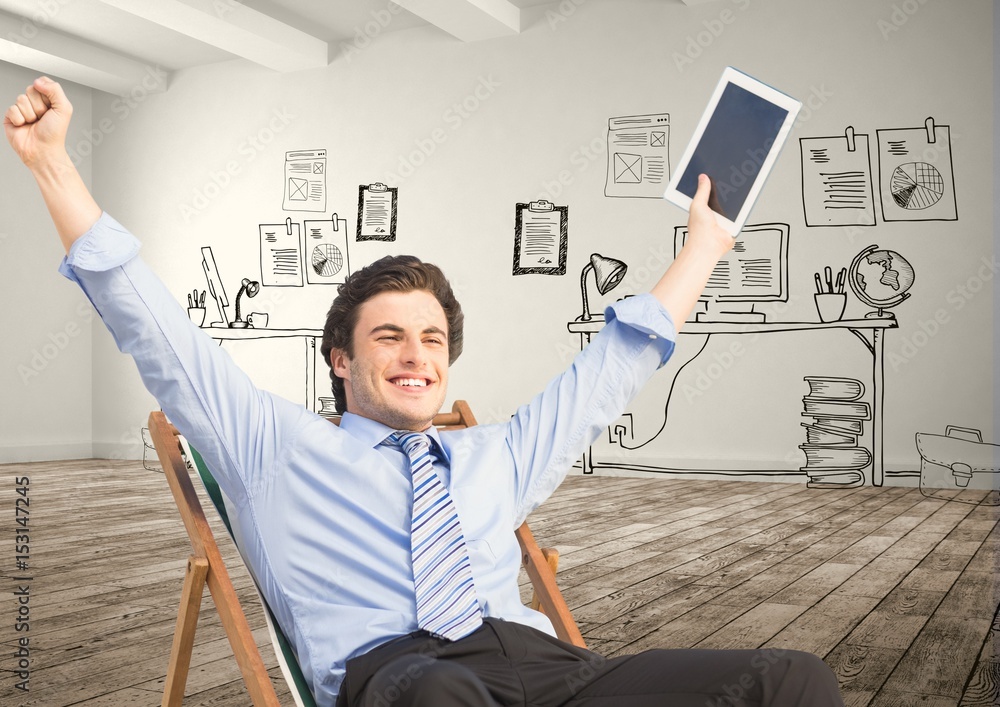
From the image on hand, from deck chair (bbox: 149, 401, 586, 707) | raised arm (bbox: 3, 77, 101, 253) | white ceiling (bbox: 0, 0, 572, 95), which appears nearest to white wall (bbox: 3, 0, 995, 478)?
white ceiling (bbox: 0, 0, 572, 95)

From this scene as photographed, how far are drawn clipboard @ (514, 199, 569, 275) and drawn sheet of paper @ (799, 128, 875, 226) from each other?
6.11 feet

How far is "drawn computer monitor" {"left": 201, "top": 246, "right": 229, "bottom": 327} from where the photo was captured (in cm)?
895

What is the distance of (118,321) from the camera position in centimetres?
130

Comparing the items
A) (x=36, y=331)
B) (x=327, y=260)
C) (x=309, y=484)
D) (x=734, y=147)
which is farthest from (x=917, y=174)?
(x=36, y=331)

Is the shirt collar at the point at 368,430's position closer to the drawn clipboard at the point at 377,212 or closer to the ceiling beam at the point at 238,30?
the ceiling beam at the point at 238,30

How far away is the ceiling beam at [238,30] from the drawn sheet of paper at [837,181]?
4.28 meters

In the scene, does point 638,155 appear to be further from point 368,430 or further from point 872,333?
point 368,430

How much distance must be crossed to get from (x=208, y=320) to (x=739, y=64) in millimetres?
5285

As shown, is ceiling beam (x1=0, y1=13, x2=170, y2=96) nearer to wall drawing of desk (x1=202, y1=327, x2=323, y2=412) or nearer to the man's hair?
wall drawing of desk (x1=202, y1=327, x2=323, y2=412)

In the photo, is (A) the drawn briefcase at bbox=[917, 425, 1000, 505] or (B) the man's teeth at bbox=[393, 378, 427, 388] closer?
(B) the man's teeth at bbox=[393, 378, 427, 388]

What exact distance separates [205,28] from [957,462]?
6462 mm

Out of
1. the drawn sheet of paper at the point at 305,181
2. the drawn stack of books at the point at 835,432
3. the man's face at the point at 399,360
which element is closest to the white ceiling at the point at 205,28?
the drawn sheet of paper at the point at 305,181

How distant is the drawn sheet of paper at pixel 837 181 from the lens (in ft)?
22.2

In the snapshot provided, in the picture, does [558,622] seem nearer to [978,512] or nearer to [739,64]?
[978,512]
